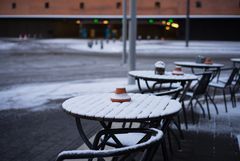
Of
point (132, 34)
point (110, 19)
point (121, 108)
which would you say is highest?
point (110, 19)

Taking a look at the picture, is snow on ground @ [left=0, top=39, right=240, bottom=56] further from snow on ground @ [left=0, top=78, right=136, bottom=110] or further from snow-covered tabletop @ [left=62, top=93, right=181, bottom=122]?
snow-covered tabletop @ [left=62, top=93, right=181, bottom=122]

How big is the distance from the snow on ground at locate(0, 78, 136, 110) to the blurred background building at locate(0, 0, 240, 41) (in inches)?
1680

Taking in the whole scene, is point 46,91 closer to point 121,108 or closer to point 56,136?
point 56,136

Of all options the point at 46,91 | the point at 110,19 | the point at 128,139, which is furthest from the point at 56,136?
the point at 110,19

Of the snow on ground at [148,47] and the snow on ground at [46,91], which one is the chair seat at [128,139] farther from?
the snow on ground at [148,47]

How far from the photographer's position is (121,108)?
4059 mm

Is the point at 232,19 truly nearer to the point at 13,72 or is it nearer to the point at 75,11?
the point at 75,11

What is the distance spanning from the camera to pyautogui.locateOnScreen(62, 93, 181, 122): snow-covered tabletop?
3702mm

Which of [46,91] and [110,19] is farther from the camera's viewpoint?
[110,19]

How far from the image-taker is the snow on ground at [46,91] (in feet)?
31.0

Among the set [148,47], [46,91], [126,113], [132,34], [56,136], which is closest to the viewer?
[126,113]

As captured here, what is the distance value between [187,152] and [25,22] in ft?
208

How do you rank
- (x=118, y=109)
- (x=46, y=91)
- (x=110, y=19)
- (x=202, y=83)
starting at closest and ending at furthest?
1. (x=118, y=109)
2. (x=202, y=83)
3. (x=46, y=91)
4. (x=110, y=19)

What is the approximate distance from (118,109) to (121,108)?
0.21 ft
